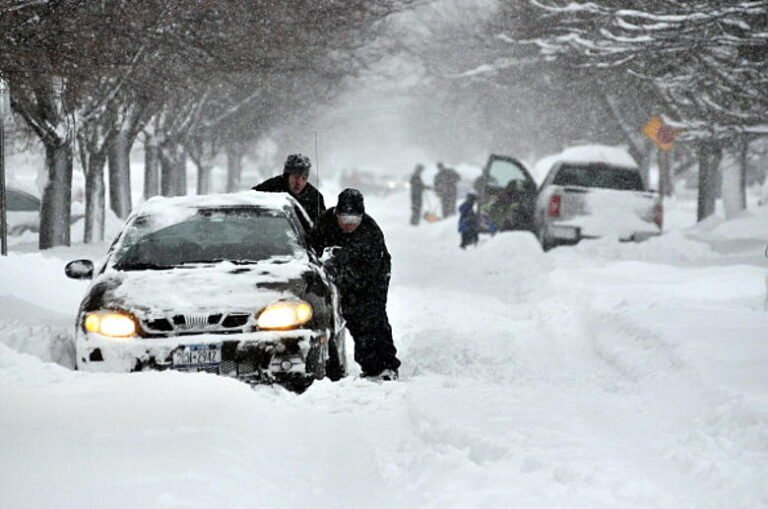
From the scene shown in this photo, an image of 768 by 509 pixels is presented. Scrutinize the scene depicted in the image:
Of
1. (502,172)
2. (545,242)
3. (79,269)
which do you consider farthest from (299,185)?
(502,172)

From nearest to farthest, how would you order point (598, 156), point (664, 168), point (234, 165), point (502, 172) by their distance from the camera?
1. point (598, 156)
2. point (502, 172)
3. point (664, 168)
4. point (234, 165)

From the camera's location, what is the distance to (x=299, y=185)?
9.93 meters

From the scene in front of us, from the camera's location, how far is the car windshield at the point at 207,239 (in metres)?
7.26

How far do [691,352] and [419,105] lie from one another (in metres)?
55.4

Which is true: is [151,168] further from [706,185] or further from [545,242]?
[706,185]

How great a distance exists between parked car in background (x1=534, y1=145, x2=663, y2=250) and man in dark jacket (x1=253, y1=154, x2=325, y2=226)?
9.56 metres

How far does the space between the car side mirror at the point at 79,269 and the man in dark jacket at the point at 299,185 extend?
8.85 ft

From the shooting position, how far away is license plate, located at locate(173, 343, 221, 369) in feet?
20.6

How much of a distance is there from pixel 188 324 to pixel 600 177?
48.3 feet

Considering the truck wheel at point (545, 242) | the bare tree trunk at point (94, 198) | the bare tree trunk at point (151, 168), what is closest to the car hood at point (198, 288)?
the truck wheel at point (545, 242)

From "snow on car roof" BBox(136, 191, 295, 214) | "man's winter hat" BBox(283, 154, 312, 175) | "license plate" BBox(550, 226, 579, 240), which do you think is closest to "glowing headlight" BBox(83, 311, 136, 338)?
"snow on car roof" BBox(136, 191, 295, 214)

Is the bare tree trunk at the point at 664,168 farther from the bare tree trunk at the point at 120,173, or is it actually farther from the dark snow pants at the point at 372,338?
the dark snow pants at the point at 372,338

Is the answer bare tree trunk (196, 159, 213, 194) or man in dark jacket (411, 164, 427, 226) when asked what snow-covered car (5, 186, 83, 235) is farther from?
man in dark jacket (411, 164, 427, 226)

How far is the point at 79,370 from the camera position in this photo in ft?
20.9
